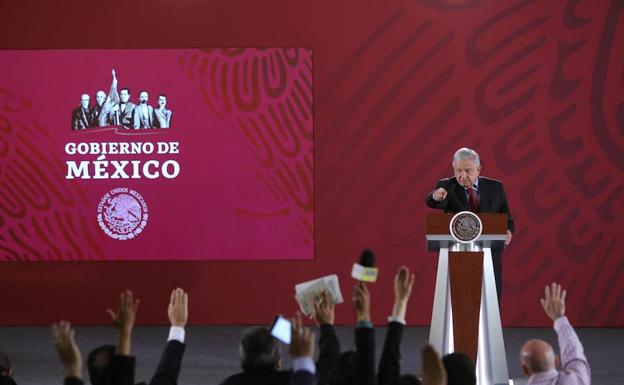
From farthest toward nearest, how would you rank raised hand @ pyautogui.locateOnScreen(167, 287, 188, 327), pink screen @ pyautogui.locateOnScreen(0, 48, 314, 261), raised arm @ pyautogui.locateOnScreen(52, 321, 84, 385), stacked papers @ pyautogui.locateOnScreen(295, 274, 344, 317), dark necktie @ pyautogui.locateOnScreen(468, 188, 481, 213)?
1. pink screen @ pyautogui.locateOnScreen(0, 48, 314, 261)
2. dark necktie @ pyautogui.locateOnScreen(468, 188, 481, 213)
3. stacked papers @ pyautogui.locateOnScreen(295, 274, 344, 317)
4. raised hand @ pyautogui.locateOnScreen(167, 287, 188, 327)
5. raised arm @ pyautogui.locateOnScreen(52, 321, 84, 385)

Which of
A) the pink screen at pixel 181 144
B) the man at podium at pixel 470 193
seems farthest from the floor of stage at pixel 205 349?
the man at podium at pixel 470 193

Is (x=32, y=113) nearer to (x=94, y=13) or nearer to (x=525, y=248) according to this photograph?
(x=94, y=13)

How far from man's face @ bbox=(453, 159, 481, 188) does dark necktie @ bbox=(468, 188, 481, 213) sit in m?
0.09

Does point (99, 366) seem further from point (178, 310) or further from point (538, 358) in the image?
point (538, 358)

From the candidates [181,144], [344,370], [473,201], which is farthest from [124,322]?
[181,144]

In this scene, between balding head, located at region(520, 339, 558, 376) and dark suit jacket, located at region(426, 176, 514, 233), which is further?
dark suit jacket, located at region(426, 176, 514, 233)

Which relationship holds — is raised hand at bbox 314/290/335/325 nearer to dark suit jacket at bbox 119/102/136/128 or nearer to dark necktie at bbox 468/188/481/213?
dark necktie at bbox 468/188/481/213

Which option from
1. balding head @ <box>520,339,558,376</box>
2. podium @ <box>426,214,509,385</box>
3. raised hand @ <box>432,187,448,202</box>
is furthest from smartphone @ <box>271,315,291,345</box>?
raised hand @ <box>432,187,448,202</box>

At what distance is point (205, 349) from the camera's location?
6684 mm

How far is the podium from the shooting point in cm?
470

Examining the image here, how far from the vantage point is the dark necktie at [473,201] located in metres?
5.27

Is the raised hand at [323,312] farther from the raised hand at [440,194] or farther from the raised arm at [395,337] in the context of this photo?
the raised hand at [440,194]

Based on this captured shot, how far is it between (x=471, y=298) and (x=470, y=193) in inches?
30.3

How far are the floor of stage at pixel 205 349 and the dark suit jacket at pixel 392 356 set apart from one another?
2.73m
